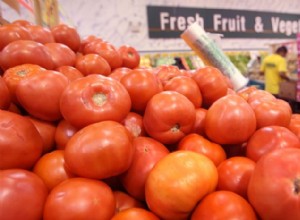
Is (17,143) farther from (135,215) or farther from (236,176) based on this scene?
(236,176)

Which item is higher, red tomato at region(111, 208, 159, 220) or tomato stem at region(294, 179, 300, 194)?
tomato stem at region(294, 179, 300, 194)

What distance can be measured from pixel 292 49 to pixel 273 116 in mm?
4662

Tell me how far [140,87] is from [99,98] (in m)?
0.13

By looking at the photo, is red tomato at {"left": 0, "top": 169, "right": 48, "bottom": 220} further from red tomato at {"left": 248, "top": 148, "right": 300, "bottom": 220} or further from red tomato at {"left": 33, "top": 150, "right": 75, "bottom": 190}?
red tomato at {"left": 248, "top": 148, "right": 300, "bottom": 220}

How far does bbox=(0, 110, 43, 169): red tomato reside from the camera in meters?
Result: 0.57

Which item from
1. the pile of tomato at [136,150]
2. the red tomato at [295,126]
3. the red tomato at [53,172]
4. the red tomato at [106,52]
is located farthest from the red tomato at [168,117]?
the red tomato at [106,52]

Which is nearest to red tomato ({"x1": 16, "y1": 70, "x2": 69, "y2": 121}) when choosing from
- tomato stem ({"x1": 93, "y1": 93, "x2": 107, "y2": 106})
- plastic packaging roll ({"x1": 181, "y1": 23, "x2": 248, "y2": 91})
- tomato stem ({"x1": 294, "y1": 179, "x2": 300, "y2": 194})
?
tomato stem ({"x1": 93, "y1": 93, "x2": 107, "y2": 106})

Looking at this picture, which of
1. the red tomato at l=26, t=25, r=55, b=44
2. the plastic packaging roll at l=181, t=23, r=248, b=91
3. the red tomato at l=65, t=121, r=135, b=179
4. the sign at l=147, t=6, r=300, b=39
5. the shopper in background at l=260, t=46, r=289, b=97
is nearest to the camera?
the red tomato at l=65, t=121, r=135, b=179

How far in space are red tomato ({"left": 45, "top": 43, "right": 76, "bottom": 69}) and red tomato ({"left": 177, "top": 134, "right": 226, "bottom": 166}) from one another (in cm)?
53

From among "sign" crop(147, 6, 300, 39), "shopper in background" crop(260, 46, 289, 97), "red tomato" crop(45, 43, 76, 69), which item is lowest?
"shopper in background" crop(260, 46, 289, 97)

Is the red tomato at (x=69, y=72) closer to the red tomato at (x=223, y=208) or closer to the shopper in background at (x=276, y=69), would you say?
the red tomato at (x=223, y=208)

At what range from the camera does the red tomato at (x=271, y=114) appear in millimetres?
750

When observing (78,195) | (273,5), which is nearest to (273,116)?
(78,195)

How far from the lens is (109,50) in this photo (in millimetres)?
1166
